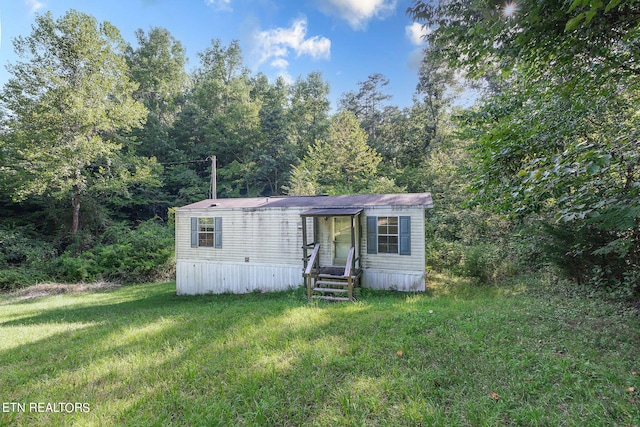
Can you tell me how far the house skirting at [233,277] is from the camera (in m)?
9.50

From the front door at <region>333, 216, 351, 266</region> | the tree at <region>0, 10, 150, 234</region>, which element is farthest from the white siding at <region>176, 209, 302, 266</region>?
the tree at <region>0, 10, 150, 234</region>

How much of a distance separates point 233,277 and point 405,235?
6.10 metres

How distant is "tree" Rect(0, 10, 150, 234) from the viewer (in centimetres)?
1354

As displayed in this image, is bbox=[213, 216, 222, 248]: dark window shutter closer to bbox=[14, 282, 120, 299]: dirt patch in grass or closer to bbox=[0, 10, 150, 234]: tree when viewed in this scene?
bbox=[14, 282, 120, 299]: dirt patch in grass

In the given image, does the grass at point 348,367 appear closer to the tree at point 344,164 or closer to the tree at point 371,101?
the tree at point 344,164

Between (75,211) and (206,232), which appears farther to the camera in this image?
(75,211)

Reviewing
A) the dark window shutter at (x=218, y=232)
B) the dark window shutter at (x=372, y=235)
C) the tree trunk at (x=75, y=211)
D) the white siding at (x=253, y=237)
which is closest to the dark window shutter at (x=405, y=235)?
the dark window shutter at (x=372, y=235)

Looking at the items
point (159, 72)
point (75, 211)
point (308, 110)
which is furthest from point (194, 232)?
point (159, 72)

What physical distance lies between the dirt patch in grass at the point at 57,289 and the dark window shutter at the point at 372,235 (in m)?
11.4

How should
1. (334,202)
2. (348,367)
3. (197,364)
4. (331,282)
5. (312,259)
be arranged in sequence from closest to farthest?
(348,367) → (197,364) → (331,282) → (312,259) → (334,202)

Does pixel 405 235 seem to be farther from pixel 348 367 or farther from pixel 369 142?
pixel 369 142

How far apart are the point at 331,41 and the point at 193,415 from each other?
1342 centimetres

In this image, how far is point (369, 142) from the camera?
24891 millimetres

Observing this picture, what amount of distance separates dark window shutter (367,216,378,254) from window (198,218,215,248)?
565 centimetres
